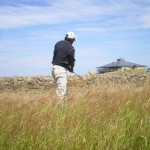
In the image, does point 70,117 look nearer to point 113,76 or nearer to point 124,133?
point 124,133

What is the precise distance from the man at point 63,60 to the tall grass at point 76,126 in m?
2.03

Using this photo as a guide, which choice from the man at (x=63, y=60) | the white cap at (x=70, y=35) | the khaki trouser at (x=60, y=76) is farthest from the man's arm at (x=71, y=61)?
the white cap at (x=70, y=35)

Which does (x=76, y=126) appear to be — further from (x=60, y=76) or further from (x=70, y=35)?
(x=70, y=35)

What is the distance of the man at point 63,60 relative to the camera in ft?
23.5

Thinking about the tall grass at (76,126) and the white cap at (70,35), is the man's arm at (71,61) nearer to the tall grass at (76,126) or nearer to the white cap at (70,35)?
the white cap at (70,35)

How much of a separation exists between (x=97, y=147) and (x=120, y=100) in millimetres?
2038

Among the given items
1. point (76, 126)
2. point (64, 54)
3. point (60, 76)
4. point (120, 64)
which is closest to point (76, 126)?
point (76, 126)

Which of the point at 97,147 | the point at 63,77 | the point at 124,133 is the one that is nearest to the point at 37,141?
the point at 97,147

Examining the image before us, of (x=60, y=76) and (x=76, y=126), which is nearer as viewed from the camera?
(x=76, y=126)

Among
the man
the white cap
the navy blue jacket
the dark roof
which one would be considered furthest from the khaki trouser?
the dark roof

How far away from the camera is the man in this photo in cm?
718

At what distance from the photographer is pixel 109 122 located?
409cm

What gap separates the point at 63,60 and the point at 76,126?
3.68m

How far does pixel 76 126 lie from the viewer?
3756 mm
